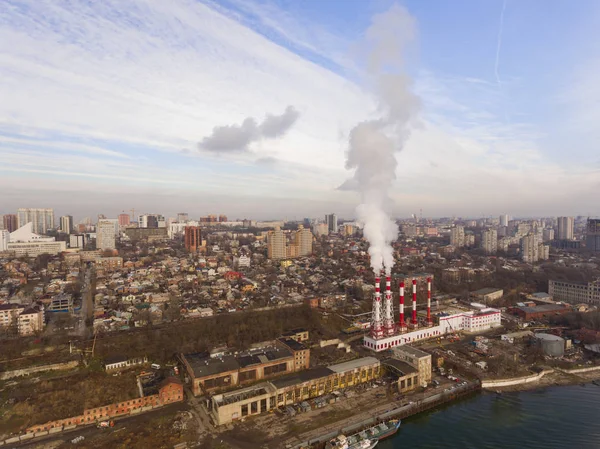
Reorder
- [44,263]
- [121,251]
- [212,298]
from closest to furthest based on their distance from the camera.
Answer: [212,298] → [44,263] → [121,251]

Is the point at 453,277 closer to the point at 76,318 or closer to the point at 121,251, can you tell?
the point at 76,318

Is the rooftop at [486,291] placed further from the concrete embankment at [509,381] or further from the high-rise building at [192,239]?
the high-rise building at [192,239]

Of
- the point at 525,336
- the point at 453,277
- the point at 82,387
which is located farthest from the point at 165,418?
the point at 453,277

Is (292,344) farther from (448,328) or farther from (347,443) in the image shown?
(448,328)

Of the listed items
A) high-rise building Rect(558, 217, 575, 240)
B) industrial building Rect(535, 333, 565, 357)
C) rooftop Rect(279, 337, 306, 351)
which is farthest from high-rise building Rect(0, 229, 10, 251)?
high-rise building Rect(558, 217, 575, 240)

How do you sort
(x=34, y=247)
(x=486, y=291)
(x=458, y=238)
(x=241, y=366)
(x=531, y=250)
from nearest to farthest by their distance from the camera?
1. (x=241, y=366)
2. (x=486, y=291)
3. (x=531, y=250)
4. (x=34, y=247)
5. (x=458, y=238)

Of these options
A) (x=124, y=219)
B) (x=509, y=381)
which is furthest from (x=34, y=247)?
(x=124, y=219)
